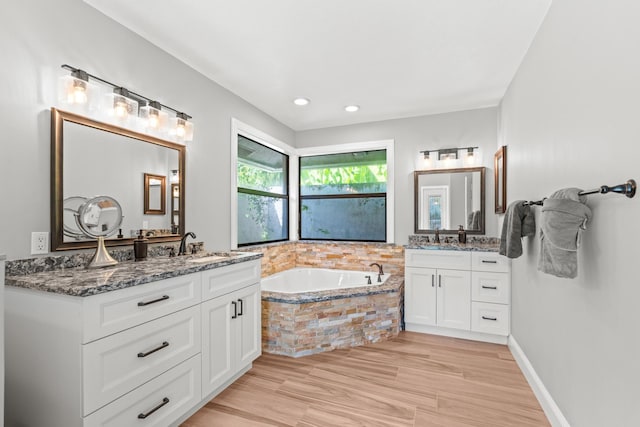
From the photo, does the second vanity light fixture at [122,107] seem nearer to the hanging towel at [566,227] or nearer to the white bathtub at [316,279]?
the white bathtub at [316,279]

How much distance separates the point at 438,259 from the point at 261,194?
2.16 metres

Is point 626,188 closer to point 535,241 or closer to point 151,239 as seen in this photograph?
point 535,241

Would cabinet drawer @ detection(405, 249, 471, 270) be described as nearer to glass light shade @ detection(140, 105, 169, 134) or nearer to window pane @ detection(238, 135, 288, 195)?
window pane @ detection(238, 135, 288, 195)

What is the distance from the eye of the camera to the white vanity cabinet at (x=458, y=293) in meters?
3.09

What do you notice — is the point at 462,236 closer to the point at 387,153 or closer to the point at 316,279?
the point at 387,153

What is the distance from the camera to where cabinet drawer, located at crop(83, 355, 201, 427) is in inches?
56.2

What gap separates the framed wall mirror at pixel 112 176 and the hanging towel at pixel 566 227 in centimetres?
240

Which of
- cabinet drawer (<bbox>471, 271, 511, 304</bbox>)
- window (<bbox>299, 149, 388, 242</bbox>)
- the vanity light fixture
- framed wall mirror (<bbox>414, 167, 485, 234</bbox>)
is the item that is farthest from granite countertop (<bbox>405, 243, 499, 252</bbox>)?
the vanity light fixture

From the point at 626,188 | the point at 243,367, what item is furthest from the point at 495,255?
the point at 243,367

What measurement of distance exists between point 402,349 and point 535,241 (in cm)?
150

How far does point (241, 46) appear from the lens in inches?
93.1

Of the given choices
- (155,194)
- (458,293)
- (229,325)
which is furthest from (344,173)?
(229,325)

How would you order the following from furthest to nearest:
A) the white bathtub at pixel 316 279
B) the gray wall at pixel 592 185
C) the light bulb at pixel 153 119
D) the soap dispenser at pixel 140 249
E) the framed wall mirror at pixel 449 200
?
the white bathtub at pixel 316 279, the framed wall mirror at pixel 449 200, the light bulb at pixel 153 119, the soap dispenser at pixel 140 249, the gray wall at pixel 592 185

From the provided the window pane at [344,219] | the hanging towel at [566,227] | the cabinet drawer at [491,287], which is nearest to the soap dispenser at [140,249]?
the hanging towel at [566,227]
